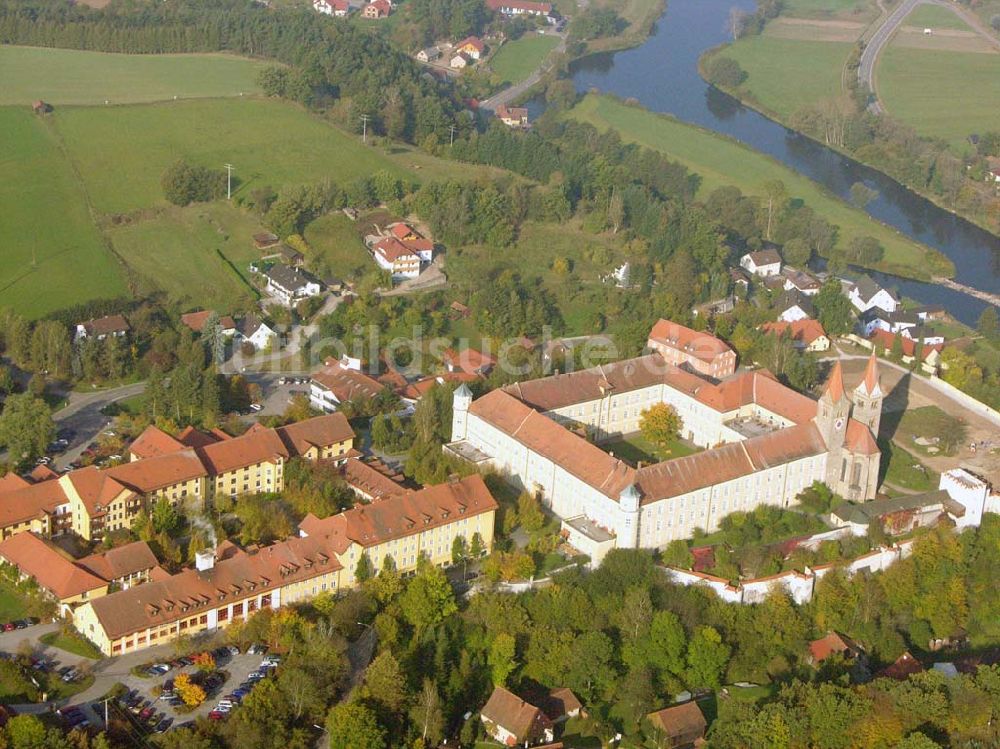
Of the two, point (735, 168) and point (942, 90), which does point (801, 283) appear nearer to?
point (735, 168)

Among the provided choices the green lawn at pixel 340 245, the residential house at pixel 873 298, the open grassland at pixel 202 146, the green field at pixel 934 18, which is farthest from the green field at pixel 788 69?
the green lawn at pixel 340 245

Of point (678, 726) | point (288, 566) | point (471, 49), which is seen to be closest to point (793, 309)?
point (678, 726)

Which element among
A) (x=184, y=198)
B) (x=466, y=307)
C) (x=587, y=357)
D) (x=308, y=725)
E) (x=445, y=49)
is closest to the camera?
(x=308, y=725)

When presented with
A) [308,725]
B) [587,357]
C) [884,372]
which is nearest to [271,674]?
[308,725]

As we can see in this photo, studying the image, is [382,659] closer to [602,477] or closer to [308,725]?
[308,725]

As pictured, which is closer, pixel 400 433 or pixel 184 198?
pixel 400 433

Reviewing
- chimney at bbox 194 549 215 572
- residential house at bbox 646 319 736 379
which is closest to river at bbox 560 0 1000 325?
residential house at bbox 646 319 736 379

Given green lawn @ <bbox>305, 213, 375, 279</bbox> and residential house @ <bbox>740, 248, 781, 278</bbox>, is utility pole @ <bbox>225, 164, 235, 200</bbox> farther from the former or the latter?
residential house @ <bbox>740, 248, 781, 278</bbox>
